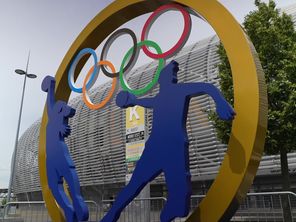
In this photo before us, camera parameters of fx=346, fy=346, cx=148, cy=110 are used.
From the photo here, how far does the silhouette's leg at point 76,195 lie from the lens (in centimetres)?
798

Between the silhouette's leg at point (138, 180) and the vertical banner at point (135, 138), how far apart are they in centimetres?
578

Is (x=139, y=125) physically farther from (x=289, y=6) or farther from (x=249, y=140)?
(x=289, y=6)

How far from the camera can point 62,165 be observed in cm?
868

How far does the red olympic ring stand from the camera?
769 centimetres

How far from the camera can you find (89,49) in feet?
32.5

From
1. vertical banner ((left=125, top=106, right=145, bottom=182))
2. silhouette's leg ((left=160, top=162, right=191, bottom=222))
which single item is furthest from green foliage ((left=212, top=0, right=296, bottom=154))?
silhouette's leg ((left=160, top=162, right=191, bottom=222))

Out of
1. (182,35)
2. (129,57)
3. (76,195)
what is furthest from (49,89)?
(182,35)

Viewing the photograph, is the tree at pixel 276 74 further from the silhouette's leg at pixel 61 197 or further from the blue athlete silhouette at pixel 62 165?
the silhouette's leg at pixel 61 197

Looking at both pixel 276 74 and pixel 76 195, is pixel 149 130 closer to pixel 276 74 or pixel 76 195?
pixel 276 74

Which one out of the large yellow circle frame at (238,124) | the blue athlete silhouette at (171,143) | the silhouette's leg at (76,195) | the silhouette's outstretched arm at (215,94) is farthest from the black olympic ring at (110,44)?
the silhouette's leg at (76,195)

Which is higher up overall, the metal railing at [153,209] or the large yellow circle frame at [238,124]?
the large yellow circle frame at [238,124]

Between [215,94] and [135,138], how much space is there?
7.88 meters

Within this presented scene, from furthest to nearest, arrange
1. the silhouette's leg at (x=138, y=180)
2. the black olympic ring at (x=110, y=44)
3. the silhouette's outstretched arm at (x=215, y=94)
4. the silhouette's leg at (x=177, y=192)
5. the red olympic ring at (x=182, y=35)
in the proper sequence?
1. the black olympic ring at (x=110, y=44)
2. the red olympic ring at (x=182, y=35)
3. the silhouette's leg at (x=138, y=180)
4. the silhouette's leg at (x=177, y=192)
5. the silhouette's outstretched arm at (x=215, y=94)

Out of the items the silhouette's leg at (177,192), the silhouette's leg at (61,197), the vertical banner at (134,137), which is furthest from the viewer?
the vertical banner at (134,137)
